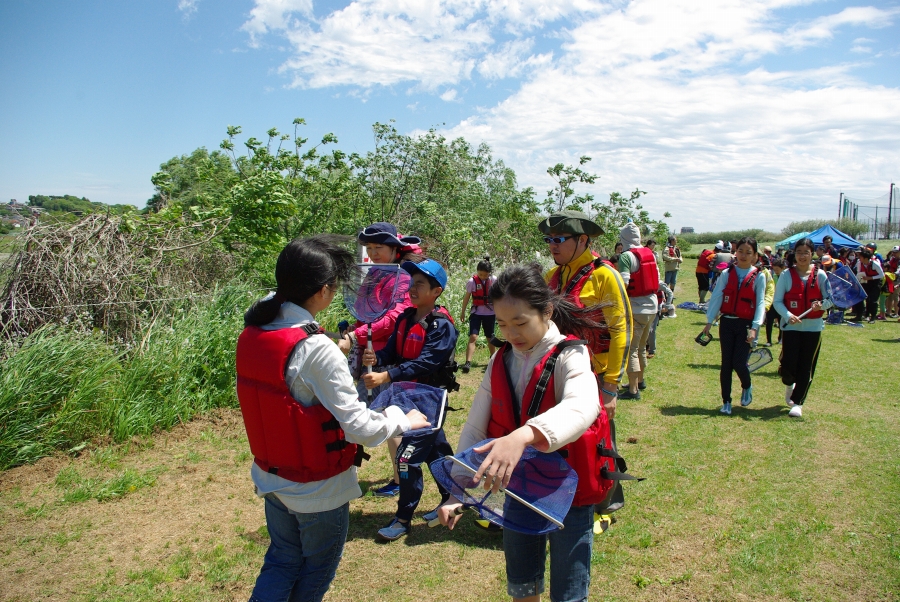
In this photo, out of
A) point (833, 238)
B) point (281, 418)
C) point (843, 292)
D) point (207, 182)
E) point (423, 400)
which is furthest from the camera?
point (833, 238)

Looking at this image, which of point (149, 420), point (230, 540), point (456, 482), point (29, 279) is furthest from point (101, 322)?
point (456, 482)

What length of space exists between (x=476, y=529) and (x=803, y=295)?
459cm

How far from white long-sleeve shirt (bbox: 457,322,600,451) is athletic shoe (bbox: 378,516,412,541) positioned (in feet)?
6.75

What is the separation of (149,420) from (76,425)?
0.60 meters

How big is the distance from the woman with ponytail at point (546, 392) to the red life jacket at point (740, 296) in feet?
15.6

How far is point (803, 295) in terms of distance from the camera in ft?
21.1

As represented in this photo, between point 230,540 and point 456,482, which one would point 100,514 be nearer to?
point 230,540

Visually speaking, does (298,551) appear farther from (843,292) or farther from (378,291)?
(843,292)

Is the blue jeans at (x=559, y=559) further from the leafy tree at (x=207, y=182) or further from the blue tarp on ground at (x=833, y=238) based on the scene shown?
the blue tarp on ground at (x=833, y=238)

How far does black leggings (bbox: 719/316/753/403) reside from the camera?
6543mm

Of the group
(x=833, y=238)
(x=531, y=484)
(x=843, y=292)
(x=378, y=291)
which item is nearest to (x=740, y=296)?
(x=843, y=292)

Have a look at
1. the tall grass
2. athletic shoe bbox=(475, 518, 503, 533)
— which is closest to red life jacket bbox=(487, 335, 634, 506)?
athletic shoe bbox=(475, 518, 503, 533)

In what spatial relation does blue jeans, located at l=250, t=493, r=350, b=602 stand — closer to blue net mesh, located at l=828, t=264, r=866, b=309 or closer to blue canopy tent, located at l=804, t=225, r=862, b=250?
blue net mesh, located at l=828, t=264, r=866, b=309

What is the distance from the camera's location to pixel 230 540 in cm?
402
